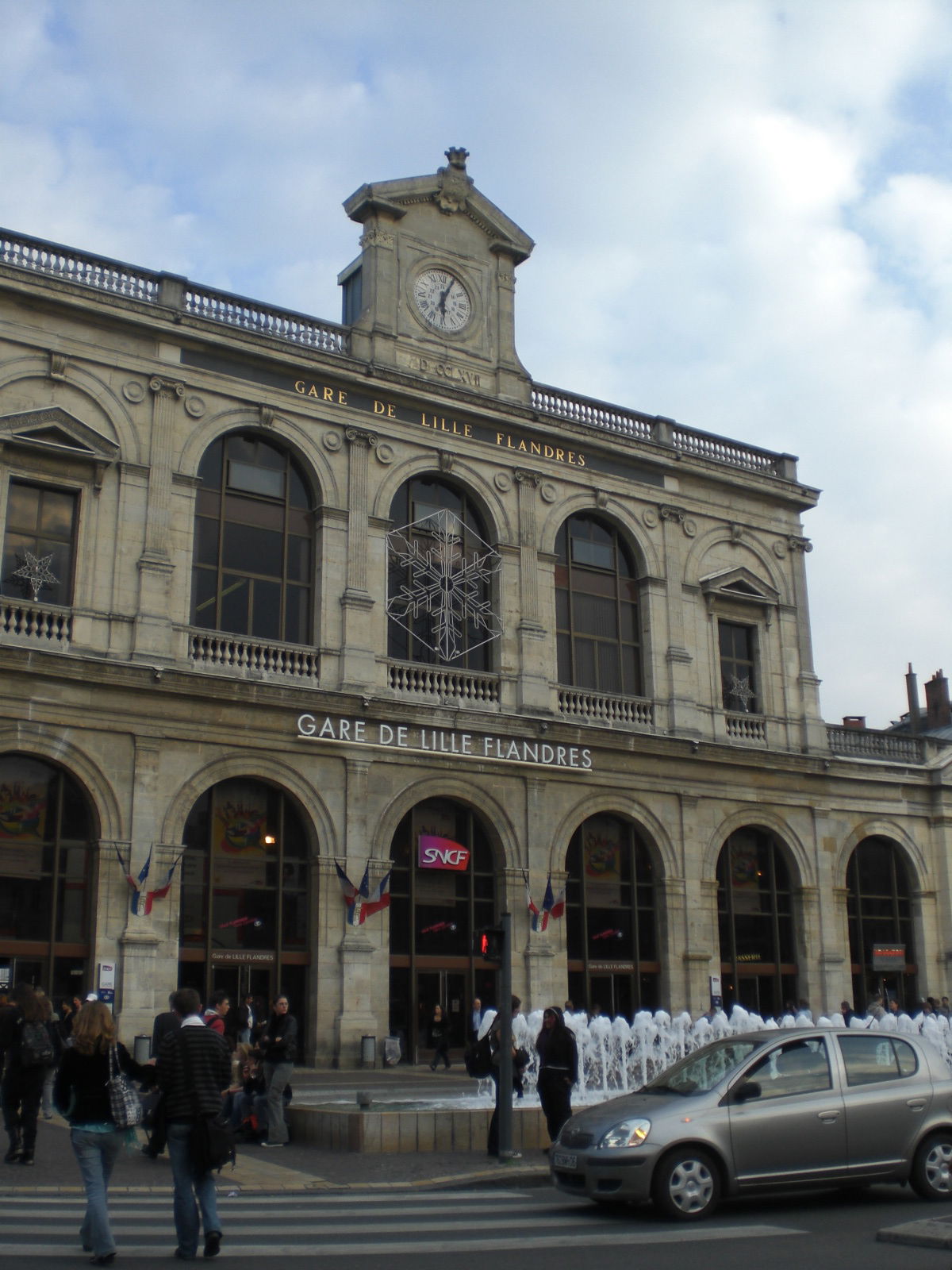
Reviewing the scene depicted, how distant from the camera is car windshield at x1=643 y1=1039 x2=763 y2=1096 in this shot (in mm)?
12484

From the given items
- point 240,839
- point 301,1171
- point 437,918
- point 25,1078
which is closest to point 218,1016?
point 25,1078

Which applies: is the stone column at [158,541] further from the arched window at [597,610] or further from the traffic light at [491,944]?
the traffic light at [491,944]

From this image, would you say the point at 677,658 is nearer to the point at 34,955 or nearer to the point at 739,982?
the point at 739,982

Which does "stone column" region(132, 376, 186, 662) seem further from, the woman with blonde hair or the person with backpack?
the woman with blonde hair

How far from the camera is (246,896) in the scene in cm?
2683

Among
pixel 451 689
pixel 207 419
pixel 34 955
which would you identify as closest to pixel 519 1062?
pixel 34 955

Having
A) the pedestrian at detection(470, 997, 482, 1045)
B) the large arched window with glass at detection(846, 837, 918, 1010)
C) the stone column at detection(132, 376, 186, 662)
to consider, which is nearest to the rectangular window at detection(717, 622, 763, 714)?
the large arched window with glass at detection(846, 837, 918, 1010)

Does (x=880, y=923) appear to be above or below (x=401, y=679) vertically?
below

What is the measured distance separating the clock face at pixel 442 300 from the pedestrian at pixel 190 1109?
24.6 metres

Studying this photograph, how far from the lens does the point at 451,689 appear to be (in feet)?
98.1

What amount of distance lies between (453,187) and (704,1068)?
25190 millimetres

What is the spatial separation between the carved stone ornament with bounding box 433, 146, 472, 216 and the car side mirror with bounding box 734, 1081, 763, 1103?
82.9 ft

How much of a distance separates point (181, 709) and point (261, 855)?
133 inches

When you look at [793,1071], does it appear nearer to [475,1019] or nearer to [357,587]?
[475,1019]
